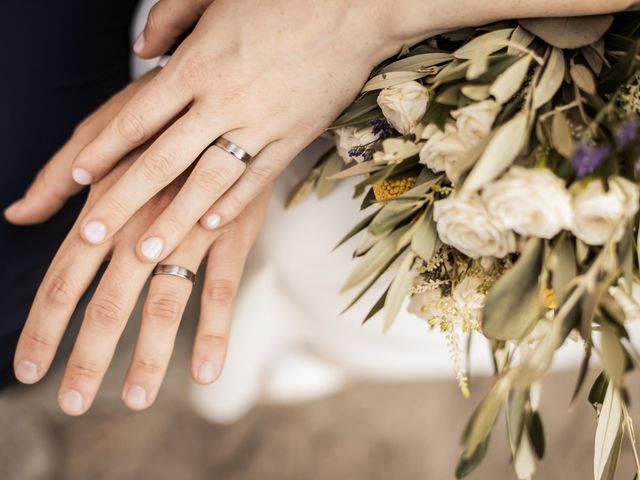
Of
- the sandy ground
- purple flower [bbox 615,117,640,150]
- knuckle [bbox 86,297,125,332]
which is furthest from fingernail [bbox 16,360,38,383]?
purple flower [bbox 615,117,640,150]

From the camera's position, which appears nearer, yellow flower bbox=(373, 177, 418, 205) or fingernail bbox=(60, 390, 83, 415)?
yellow flower bbox=(373, 177, 418, 205)

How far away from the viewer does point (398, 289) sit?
67cm

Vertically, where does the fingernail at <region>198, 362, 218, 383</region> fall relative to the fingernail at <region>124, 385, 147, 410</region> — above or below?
below

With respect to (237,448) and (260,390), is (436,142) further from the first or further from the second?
(237,448)

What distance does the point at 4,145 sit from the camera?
114 cm

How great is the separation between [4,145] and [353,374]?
842mm

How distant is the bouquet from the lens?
546mm

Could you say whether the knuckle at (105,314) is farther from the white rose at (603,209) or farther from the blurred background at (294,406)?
the white rose at (603,209)

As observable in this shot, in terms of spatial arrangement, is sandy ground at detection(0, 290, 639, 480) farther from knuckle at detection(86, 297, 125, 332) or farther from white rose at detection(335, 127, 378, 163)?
white rose at detection(335, 127, 378, 163)

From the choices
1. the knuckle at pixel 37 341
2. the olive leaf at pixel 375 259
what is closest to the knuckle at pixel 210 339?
the knuckle at pixel 37 341

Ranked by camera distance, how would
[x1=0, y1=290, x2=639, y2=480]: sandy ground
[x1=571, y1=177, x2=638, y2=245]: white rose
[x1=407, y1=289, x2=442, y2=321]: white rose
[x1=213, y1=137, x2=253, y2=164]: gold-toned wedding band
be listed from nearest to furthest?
1. [x1=571, y1=177, x2=638, y2=245]: white rose
2. [x1=407, y1=289, x2=442, y2=321]: white rose
3. [x1=213, y1=137, x2=253, y2=164]: gold-toned wedding band
4. [x1=0, y1=290, x2=639, y2=480]: sandy ground

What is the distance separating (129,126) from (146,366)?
0.35 metres

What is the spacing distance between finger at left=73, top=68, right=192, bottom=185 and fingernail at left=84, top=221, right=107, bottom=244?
0.36 feet

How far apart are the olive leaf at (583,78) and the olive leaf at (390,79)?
171 mm
